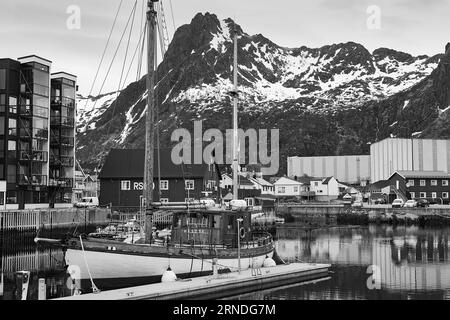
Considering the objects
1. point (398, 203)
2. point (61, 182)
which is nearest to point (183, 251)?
point (61, 182)

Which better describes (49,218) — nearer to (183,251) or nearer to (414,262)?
(183,251)

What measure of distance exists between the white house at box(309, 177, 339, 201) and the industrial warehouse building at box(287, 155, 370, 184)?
45382mm

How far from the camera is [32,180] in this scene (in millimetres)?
72438

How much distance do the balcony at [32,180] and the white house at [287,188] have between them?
65.5m

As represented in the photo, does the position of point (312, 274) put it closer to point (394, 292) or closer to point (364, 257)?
point (394, 292)

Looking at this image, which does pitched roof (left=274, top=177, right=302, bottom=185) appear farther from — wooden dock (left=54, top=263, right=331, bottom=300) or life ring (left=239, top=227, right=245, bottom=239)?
life ring (left=239, top=227, right=245, bottom=239)

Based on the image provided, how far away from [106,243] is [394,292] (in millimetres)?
16614

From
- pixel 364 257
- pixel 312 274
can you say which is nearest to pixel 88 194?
pixel 364 257

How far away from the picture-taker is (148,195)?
3120 cm

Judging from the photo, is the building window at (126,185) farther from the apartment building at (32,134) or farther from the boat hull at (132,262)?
the boat hull at (132,262)

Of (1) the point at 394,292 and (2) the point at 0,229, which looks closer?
(1) the point at 394,292

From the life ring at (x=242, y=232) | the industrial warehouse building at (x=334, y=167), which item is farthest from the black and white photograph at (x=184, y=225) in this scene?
the industrial warehouse building at (x=334, y=167)

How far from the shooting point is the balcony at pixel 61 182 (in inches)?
3036

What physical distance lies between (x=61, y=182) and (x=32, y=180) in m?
7.65
